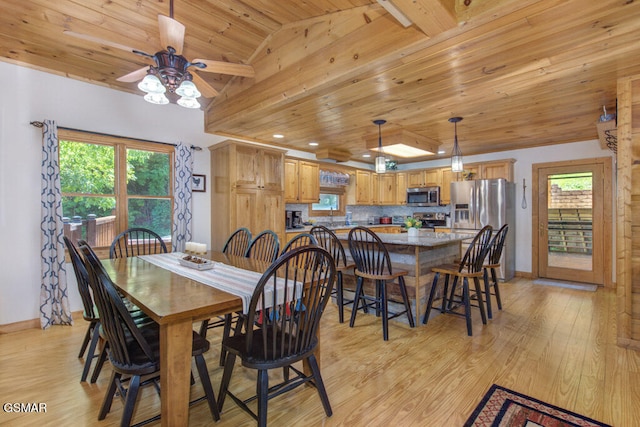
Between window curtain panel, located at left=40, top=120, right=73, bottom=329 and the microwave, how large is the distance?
5883 mm

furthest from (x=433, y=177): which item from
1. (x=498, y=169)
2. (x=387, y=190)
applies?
(x=498, y=169)

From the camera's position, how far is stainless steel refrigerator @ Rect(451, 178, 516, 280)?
509cm

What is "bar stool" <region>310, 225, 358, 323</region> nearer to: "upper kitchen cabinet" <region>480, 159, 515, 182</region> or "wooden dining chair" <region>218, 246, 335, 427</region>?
"wooden dining chair" <region>218, 246, 335, 427</region>

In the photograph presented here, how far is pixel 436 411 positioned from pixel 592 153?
200 inches

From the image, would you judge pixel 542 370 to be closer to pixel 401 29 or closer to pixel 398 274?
pixel 398 274

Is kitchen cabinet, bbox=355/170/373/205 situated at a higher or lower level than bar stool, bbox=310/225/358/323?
higher

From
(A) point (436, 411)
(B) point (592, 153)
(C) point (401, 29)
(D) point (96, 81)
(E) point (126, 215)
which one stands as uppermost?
(D) point (96, 81)

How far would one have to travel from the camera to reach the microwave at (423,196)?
6375 millimetres

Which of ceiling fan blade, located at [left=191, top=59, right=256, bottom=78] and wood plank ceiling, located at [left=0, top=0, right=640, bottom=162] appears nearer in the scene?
wood plank ceiling, located at [left=0, top=0, right=640, bottom=162]

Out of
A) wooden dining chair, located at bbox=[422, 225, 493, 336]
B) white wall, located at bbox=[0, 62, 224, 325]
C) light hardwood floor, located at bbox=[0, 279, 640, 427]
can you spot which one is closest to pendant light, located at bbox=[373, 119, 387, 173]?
wooden dining chair, located at bbox=[422, 225, 493, 336]

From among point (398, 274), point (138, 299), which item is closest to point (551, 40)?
point (398, 274)

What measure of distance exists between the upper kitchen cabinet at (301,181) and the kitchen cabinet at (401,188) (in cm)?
216

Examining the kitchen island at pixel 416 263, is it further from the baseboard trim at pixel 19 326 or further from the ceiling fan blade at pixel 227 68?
the baseboard trim at pixel 19 326

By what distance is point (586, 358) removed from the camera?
2.45 meters
